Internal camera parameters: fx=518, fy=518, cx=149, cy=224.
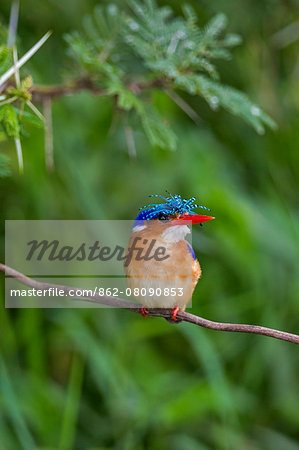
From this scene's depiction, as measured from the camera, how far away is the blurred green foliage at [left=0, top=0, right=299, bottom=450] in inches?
96.1

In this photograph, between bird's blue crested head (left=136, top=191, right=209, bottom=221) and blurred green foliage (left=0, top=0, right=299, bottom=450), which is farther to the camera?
blurred green foliage (left=0, top=0, right=299, bottom=450)

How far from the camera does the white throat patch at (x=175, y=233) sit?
1.01 meters

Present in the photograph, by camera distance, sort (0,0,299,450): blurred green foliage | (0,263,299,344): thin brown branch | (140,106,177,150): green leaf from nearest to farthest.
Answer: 1. (0,263,299,344): thin brown branch
2. (140,106,177,150): green leaf
3. (0,0,299,450): blurred green foliage

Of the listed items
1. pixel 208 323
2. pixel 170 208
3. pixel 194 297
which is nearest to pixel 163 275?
pixel 170 208

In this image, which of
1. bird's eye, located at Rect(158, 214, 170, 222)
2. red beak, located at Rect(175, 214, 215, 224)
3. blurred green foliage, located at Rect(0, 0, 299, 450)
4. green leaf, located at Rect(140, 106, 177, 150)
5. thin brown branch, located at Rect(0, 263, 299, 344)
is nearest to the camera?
thin brown branch, located at Rect(0, 263, 299, 344)

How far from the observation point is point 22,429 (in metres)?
2.16

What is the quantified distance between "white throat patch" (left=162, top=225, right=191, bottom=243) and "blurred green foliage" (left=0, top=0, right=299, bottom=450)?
143cm

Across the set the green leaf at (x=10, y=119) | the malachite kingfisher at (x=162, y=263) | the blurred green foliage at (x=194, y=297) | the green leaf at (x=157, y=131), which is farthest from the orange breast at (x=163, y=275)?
the blurred green foliage at (x=194, y=297)

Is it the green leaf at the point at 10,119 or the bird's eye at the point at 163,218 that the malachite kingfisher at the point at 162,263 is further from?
the green leaf at the point at 10,119

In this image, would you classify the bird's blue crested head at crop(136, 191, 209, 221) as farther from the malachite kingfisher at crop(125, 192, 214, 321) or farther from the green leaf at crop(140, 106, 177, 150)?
the green leaf at crop(140, 106, 177, 150)

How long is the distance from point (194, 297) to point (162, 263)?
1.61m

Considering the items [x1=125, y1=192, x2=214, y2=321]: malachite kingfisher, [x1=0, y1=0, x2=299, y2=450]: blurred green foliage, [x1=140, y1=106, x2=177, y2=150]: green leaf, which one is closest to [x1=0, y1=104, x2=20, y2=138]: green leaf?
[x1=125, y1=192, x2=214, y2=321]: malachite kingfisher

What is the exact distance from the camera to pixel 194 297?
8.63 ft

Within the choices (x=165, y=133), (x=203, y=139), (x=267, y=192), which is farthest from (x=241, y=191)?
(x=165, y=133)
